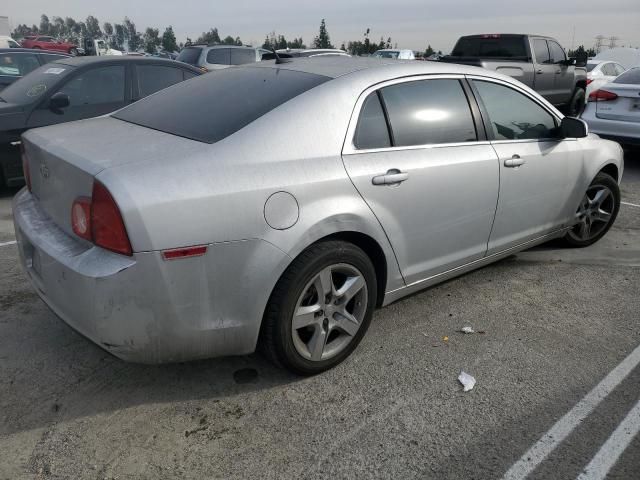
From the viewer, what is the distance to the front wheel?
468cm

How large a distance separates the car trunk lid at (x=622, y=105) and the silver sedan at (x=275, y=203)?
497 centimetres

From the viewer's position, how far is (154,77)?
23.1 feet

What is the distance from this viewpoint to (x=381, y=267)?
3.11 meters

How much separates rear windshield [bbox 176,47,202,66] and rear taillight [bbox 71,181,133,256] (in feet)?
39.5

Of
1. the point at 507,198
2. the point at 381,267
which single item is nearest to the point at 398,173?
the point at 381,267

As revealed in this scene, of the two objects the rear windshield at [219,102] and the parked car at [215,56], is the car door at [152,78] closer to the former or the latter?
the rear windshield at [219,102]

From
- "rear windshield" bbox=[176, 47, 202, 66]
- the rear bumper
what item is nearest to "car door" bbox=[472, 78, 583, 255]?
the rear bumper

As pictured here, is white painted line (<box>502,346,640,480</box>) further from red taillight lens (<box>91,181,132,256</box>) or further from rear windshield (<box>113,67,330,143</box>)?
rear windshield (<box>113,67,330,143</box>)

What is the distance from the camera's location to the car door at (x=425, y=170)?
9.61 ft

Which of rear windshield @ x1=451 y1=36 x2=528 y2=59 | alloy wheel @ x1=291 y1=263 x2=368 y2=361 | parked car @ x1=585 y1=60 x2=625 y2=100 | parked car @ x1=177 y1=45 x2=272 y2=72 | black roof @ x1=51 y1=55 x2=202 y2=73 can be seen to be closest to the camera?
alloy wheel @ x1=291 y1=263 x2=368 y2=361

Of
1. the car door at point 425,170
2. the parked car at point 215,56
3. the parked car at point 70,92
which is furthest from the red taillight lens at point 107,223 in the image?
the parked car at point 215,56

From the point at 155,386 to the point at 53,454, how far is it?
59cm

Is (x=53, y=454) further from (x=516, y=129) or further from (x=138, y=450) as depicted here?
(x=516, y=129)

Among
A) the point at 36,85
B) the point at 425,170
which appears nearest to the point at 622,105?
the point at 425,170
